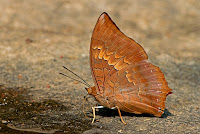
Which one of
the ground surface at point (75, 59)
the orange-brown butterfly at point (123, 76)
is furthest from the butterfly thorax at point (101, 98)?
the ground surface at point (75, 59)

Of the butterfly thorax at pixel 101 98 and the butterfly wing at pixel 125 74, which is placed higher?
the butterfly wing at pixel 125 74

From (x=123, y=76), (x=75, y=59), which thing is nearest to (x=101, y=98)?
(x=123, y=76)

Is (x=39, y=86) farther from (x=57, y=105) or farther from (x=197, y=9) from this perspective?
(x=197, y=9)

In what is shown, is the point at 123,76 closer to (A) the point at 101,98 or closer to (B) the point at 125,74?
(B) the point at 125,74

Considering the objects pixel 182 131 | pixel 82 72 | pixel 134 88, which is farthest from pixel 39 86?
pixel 182 131

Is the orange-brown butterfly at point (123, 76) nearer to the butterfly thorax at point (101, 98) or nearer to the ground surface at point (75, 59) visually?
the butterfly thorax at point (101, 98)

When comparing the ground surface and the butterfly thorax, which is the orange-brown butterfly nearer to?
the butterfly thorax

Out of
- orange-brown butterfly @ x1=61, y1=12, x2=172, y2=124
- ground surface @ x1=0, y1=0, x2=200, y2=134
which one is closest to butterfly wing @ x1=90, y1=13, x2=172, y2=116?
orange-brown butterfly @ x1=61, y1=12, x2=172, y2=124
